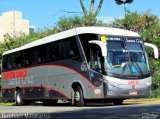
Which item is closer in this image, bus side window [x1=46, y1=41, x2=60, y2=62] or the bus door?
the bus door

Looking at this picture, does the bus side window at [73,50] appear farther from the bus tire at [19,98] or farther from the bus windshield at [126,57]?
the bus tire at [19,98]

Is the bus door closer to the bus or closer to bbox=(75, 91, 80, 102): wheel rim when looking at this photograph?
the bus

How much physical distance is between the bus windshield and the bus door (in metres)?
0.39

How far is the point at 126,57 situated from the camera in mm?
21047

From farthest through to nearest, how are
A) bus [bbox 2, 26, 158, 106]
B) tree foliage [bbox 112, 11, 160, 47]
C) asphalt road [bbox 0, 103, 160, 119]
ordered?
tree foliage [bbox 112, 11, 160, 47] → bus [bbox 2, 26, 158, 106] → asphalt road [bbox 0, 103, 160, 119]

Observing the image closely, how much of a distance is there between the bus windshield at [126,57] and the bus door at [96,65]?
1.29 feet

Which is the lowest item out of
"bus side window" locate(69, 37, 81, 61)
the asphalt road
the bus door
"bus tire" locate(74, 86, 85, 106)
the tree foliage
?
the asphalt road

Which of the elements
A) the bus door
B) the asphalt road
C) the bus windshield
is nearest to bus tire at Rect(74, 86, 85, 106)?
the bus door

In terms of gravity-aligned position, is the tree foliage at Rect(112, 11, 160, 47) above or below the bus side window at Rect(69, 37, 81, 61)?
above

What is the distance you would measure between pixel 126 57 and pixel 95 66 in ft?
4.71

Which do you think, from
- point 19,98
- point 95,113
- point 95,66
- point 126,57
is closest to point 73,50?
point 95,66

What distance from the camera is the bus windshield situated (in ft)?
67.7

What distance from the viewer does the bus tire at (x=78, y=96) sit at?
71.0ft

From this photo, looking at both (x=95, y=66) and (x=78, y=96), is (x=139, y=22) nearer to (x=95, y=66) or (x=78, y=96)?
(x=78, y=96)
